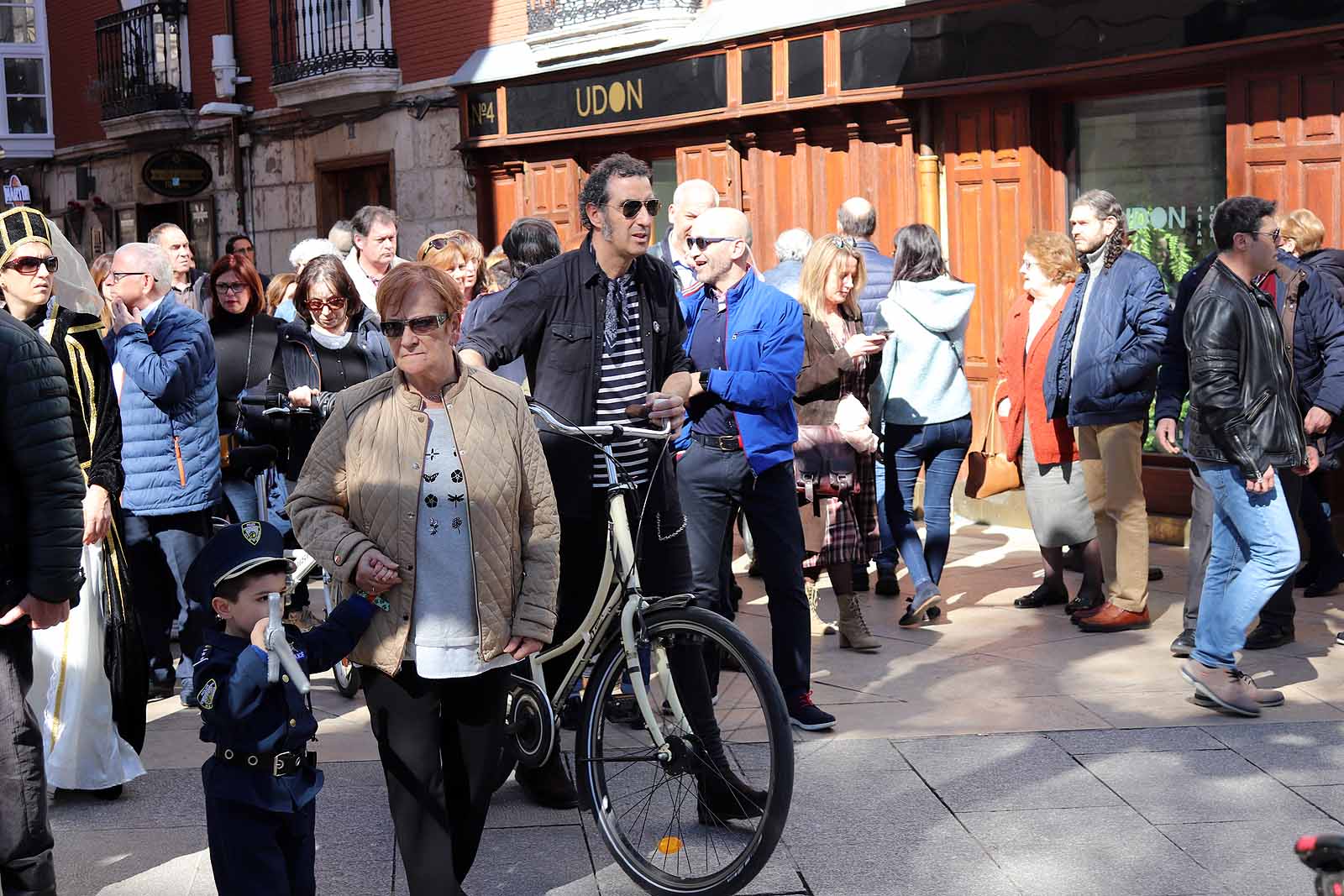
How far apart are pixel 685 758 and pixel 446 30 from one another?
14866 mm

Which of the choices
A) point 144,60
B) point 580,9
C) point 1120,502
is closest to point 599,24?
point 580,9

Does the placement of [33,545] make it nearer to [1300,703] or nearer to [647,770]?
[647,770]

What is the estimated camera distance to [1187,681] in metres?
6.92

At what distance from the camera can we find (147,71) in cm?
2395

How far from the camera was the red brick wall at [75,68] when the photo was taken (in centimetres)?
2633

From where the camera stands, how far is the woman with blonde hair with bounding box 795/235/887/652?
7723 mm

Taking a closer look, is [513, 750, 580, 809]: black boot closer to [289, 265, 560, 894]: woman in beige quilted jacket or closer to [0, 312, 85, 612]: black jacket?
[289, 265, 560, 894]: woman in beige quilted jacket

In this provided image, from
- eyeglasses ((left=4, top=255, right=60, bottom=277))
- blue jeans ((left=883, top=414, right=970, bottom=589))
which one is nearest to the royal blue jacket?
eyeglasses ((left=4, top=255, right=60, bottom=277))

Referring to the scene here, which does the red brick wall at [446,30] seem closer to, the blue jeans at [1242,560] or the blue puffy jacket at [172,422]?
the blue puffy jacket at [172,422]

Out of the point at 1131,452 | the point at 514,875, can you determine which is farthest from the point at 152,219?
the point at 514,875

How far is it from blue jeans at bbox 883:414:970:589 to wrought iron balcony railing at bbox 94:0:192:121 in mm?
17320

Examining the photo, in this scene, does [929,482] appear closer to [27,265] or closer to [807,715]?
[807,715]

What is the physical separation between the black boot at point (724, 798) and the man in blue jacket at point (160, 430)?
112 inches

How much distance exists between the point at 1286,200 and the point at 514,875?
7.18 m
